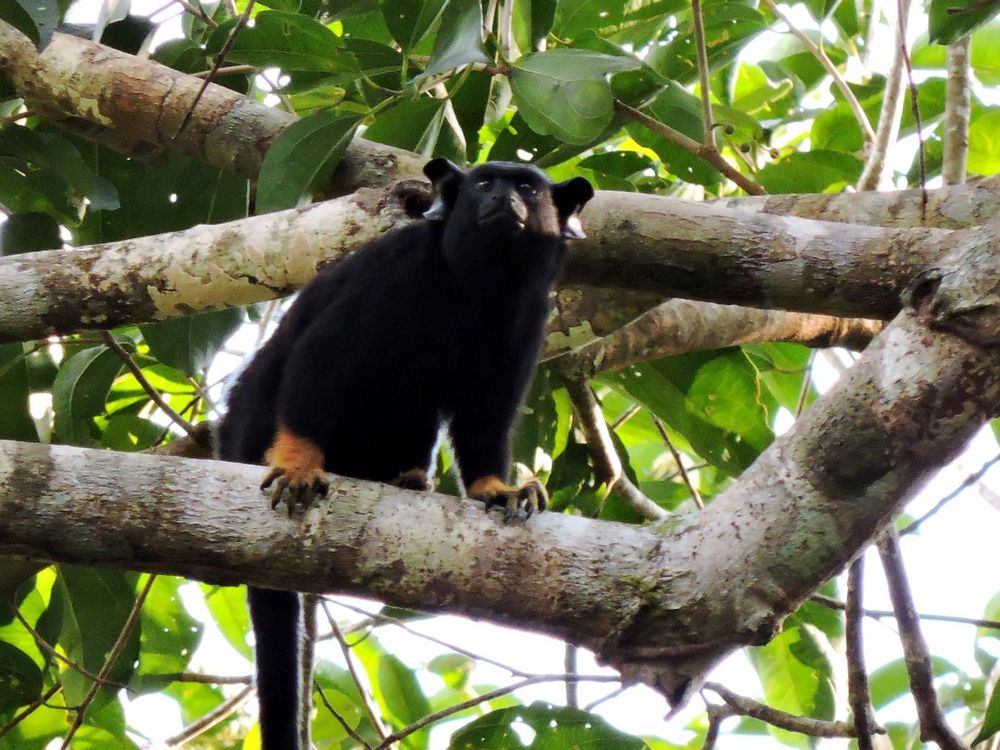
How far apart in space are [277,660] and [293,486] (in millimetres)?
1032

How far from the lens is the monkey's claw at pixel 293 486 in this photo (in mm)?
2496

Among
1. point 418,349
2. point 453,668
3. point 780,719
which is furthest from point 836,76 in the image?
point 453,668

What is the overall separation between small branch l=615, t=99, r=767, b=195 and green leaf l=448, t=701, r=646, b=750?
5.82 ft

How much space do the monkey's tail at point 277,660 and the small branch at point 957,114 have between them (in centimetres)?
250

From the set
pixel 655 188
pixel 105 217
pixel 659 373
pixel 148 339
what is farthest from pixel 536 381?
pixel 105 217

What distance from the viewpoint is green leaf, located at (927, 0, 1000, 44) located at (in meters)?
3.08

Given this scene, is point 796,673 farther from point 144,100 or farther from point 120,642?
point 144,100

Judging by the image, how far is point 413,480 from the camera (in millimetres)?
3736

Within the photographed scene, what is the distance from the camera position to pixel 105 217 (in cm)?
425

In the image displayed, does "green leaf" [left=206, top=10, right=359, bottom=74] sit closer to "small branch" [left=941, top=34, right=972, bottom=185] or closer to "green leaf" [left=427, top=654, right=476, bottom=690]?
"small branch" [left=941, top=34, right=972, bottom=185]

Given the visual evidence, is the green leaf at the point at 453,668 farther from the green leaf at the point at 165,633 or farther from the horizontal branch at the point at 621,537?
the horizontal branch at the point at 621,537

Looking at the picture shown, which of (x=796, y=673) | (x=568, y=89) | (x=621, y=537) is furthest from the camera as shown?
(x=796, y=673)

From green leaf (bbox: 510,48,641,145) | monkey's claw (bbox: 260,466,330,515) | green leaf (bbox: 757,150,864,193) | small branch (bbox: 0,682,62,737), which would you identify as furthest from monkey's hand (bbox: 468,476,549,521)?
green leaf (bbox: 757,150,864,193)

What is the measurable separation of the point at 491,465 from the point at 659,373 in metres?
0.90
